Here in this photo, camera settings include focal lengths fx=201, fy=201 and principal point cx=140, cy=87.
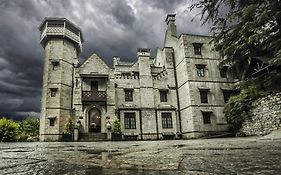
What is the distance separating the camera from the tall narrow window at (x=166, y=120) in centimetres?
2371

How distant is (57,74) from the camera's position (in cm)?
2383

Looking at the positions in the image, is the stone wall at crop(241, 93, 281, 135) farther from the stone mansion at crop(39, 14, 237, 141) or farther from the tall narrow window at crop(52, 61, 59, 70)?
the tall narrow window at crop(52, 61, 59, 70)

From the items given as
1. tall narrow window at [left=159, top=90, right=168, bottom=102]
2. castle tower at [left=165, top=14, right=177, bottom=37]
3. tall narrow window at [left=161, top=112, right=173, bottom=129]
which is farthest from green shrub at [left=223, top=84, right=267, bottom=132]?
castle tower at [left=165, top=14, right=177, bottom=37]

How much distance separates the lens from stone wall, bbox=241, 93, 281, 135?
1398 centimetres

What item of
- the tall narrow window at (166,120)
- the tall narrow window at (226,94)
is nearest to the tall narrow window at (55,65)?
the tall narrow window at (166,120)

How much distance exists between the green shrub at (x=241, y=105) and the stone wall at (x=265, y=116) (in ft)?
1.87

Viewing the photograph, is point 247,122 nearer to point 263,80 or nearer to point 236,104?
point 236,104

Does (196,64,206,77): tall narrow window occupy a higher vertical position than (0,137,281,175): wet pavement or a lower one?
higher

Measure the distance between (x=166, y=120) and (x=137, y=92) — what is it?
4.81 m

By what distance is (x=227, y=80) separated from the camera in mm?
24016

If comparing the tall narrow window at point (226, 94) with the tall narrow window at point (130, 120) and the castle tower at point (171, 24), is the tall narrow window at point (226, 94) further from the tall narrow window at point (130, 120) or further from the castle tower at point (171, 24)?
the tall narrow window at point (130, 120)

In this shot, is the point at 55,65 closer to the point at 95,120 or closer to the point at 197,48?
the point at 95,120

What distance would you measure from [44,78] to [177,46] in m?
16.8

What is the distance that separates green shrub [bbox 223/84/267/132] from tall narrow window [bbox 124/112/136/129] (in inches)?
394
